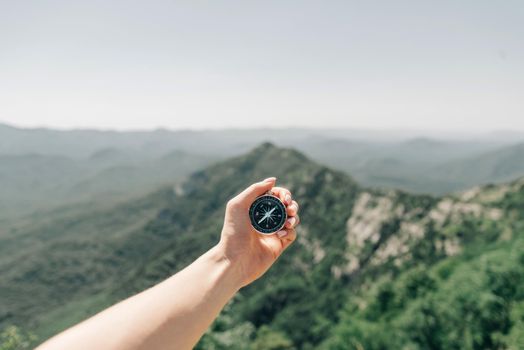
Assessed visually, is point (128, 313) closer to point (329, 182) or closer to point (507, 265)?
point (507, 265)

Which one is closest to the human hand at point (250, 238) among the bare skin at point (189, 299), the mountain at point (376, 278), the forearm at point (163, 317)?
the bare skin at point (189, 299)

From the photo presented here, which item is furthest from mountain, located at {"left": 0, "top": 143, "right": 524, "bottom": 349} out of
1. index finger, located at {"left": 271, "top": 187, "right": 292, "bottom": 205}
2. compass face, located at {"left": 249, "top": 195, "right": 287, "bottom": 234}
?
index finger, located at {"left": 271, "top": 187, "right": 292, "bottom": 205}

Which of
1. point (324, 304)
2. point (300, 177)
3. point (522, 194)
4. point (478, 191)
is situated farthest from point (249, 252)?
point (300, 177)

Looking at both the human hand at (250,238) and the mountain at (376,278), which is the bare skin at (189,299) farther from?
the mountain at (376,278)

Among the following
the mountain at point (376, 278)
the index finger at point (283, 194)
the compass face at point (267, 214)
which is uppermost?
the index finger at point (283, 194)

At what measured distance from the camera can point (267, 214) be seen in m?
6.34

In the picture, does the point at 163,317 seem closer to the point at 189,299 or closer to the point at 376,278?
the point at 189,299

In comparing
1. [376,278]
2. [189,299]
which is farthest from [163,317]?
[376,278]

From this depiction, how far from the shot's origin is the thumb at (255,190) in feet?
19.5

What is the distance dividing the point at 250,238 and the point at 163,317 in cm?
245

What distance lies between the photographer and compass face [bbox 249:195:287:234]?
6.21m

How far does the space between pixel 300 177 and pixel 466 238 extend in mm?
119536

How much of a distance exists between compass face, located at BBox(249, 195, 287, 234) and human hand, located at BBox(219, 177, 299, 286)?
0.09 metres

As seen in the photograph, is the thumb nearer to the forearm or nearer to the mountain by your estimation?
the forearm
